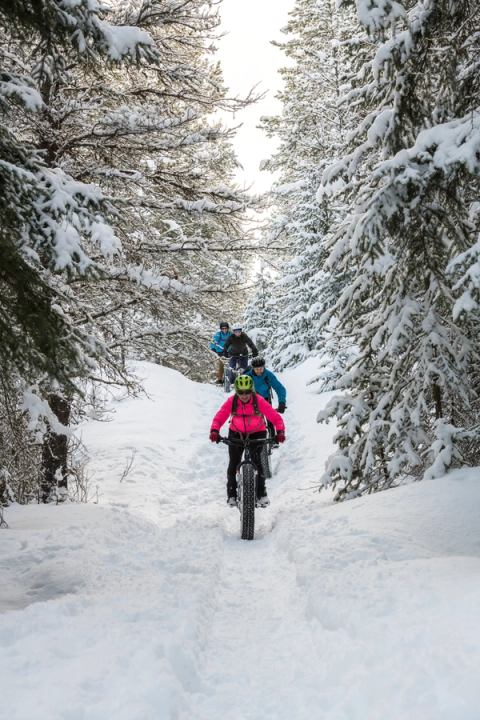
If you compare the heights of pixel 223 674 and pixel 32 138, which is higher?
pixel 32 138

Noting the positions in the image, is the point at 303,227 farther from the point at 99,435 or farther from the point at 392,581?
the point at 392,581

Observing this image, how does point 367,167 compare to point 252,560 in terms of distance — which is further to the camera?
point 367,167

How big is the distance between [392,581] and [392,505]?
2237mm

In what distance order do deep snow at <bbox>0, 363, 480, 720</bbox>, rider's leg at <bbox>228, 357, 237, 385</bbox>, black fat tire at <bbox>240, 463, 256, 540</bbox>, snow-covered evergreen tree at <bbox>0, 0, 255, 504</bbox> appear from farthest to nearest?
1. rider's leg at <bbox>228, 357, 237, 385</bbox>
2. black fat tire at <bbox>240, 463, 256, 540</bbox>
3. snow-covered evergreen tree at <bbox>0, 0, 255, 504</bbox>
4. deep snow at <bbox>0, 363, 480, 720</bbox>

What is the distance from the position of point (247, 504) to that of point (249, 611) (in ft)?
9.44

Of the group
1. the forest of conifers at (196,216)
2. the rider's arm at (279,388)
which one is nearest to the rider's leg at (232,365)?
the rider's arm at (279,388)

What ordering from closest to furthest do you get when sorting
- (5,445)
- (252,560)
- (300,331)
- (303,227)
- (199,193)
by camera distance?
(252,560) → (5,445) → (199,193) → (303,227) → (300,331)

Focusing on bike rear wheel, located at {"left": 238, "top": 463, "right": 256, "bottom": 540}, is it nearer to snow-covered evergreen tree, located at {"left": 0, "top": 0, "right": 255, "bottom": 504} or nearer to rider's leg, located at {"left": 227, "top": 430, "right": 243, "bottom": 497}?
rider's leg, located at {"left": 227, "top": 430, "right": 243, "bottom": 497}

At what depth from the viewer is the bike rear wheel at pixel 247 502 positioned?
25.7 feet

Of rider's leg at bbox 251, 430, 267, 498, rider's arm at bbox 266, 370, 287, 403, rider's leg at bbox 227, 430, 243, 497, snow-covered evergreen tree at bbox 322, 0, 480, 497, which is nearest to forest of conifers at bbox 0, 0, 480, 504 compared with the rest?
snow-covered evergreen tree at bbox 322, 0, 480, 497

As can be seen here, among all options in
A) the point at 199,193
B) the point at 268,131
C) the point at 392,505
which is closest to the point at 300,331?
the point at 268,131

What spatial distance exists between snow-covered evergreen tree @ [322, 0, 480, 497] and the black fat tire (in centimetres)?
118

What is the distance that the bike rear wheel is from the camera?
25.7ft

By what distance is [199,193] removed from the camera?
891 cm
